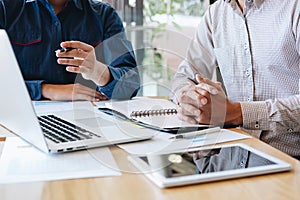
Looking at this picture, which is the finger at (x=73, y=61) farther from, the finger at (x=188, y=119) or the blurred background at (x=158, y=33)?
the finger at (x=188, y=119)

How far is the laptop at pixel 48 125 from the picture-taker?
0.79m

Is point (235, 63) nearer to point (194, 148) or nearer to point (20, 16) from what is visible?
point (194, 148)

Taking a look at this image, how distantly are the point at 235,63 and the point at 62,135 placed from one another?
0.72 meters

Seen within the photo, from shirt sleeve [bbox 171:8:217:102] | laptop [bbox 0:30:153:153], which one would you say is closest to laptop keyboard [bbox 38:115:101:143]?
laptop [bbox 0:30:153:153]

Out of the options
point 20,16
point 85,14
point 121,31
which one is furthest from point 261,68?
point 20,16

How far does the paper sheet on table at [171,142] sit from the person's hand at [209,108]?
106mm

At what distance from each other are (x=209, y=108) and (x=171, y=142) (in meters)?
0.24

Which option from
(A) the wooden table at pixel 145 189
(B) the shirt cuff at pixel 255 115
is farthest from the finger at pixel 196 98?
(A) the wooden table at pixel 145 189

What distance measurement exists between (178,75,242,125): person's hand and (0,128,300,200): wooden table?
1.27ft

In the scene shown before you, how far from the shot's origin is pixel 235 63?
144cm

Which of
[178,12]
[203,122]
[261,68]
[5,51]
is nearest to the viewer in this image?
[5,51]

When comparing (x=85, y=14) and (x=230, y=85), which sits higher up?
(x=85, y=14)

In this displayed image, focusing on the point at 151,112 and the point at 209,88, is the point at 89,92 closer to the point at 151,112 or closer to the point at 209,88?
the point at 151,112

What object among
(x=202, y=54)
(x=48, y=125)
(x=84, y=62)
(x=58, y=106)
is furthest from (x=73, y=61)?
(x=202, y=54)
